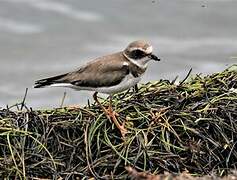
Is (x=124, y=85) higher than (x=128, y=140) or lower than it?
higher

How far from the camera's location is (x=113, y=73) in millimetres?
7289

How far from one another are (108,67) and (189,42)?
5960 mm

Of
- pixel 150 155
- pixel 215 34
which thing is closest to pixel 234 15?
pixel 215 34

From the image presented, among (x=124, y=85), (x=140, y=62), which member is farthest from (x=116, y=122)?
(x=140, y=62)

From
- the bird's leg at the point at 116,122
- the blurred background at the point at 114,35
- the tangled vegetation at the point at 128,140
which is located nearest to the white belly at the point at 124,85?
the tangled vegetation at the point at 128,140

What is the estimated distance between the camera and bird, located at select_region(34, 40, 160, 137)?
23.8 ft

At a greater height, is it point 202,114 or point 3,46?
point 3,46

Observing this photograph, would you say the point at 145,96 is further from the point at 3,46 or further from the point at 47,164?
the point at 3,46

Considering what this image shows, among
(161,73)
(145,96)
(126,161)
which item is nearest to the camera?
(126,161)

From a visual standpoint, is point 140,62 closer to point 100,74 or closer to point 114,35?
point 100,74

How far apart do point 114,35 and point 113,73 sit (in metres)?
6.02

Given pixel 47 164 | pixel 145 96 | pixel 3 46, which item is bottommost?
pixel 47 164

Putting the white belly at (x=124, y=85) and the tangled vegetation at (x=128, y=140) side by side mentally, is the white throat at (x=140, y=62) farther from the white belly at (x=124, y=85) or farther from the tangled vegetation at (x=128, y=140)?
the tangled vegetation at (x=128, y=140)

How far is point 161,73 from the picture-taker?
12.6m
